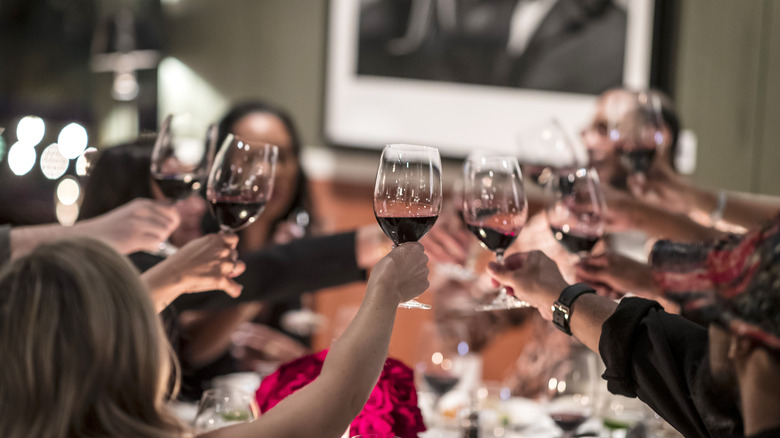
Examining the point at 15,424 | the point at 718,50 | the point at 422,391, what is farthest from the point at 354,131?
the point at 15,424

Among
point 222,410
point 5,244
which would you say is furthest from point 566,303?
point 5,244

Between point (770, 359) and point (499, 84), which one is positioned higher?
point (499, 84)

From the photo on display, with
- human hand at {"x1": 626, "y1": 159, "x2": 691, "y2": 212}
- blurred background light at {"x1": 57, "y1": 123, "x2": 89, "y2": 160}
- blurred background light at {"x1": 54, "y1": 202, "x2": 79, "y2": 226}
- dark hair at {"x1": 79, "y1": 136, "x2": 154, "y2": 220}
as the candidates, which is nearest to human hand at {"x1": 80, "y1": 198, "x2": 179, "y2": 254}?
dark hair at {"x1": 79, "y1": 136, "x2": 154, "y2": 220}

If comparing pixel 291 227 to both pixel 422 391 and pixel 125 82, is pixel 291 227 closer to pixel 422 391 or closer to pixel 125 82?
pixel 422 391

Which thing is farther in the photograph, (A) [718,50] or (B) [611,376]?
(A) [718,50]

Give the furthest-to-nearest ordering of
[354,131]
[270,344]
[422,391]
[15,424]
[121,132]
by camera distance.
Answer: [121,132]
[354,131]
[270,344]
[422,391]
[15,424]

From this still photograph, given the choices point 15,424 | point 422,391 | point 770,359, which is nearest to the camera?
point 770,359

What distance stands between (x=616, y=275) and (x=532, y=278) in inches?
9.4

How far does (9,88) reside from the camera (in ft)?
14.5

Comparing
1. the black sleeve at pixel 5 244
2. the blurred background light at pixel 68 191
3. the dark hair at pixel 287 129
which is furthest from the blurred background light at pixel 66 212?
the black sleeve at pixel 5 244

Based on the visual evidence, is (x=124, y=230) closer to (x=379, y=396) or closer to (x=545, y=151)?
(x=379, y=396)

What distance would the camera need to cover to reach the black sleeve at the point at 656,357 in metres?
0.95

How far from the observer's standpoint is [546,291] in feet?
3.88

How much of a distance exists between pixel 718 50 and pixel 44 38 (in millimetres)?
3675
